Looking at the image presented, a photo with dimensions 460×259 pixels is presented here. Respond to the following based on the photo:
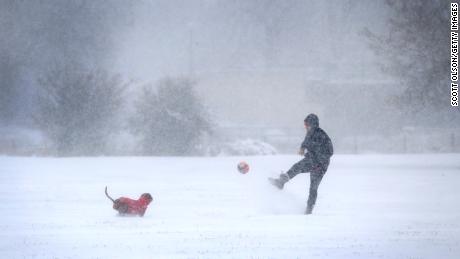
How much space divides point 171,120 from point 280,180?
75.9 ft

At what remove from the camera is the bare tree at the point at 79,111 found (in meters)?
36.6

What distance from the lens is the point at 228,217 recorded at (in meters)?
12.3

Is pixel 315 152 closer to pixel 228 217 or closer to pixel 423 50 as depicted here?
pixel 228 217

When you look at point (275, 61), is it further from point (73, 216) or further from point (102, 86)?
point (73, 216)

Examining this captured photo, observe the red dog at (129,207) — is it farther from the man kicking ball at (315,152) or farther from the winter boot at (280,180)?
the man kicking ball at (315,152)

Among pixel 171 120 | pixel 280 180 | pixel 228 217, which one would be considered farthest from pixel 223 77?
pixel 228 217

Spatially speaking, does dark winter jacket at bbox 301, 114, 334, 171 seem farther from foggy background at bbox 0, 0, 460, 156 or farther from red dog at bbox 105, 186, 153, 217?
foggy background at bbox 0, 0, 460, 156

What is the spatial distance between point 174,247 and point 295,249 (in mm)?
1600

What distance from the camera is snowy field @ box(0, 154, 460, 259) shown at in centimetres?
879

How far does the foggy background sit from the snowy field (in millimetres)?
7661

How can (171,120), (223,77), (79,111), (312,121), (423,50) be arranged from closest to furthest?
(312,121) < (423,50) < (171,120) < (79,111) < (223,77)

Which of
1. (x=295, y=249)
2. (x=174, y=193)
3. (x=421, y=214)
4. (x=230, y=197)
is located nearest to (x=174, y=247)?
(x=295, y=249)

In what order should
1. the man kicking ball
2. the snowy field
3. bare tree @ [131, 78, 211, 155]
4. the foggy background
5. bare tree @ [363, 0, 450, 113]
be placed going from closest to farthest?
the snowy field
the man kicking ball
bare tree @ [363, 0, 450, 113]
the foggy background
bare tree @ [131, 78, 211, 155]

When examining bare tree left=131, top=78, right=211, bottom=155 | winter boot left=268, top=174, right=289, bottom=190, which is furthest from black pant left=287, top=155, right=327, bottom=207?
bare tree left=131, top=78, right=211, bottom=155
